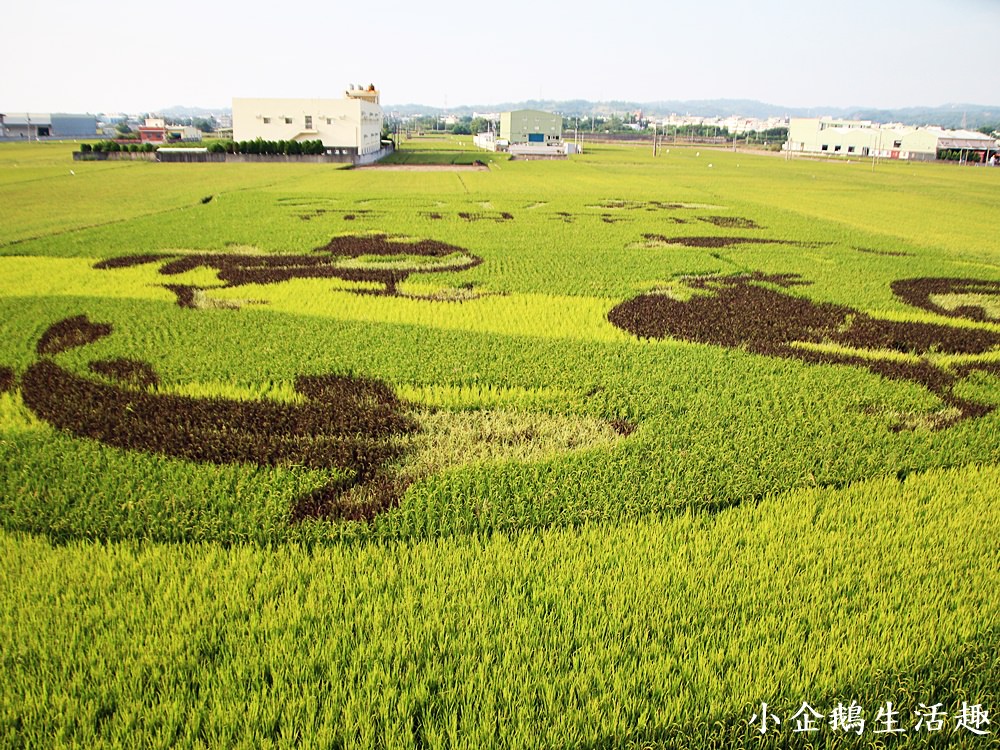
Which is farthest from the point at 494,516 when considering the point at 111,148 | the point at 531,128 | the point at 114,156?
the point at 531,128

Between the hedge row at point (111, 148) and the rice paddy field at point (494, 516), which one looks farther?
the hedge row at point (111, 148)

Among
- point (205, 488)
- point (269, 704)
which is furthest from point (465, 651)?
point (205, 488)

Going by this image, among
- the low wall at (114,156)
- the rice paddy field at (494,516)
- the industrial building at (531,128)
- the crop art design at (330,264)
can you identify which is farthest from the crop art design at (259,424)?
the industrial building at (531,128)

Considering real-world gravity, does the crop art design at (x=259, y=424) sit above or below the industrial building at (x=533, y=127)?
below

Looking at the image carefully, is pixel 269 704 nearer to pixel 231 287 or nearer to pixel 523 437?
pixel 523 437

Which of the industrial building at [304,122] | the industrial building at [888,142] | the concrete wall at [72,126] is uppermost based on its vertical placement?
the concrete wall at [72,126]

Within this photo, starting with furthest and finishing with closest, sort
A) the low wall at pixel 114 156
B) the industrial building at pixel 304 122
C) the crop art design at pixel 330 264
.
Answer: the industrial building at pixel 304 122
the low wall at pixel 114 156
the crop art design at pixel 330 264

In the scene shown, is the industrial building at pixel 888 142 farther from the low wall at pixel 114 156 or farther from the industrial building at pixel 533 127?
the low wall at pixel 114 156

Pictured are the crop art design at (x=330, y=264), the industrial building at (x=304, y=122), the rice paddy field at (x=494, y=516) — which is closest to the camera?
the rice paddy field at (x=494, y=516)
